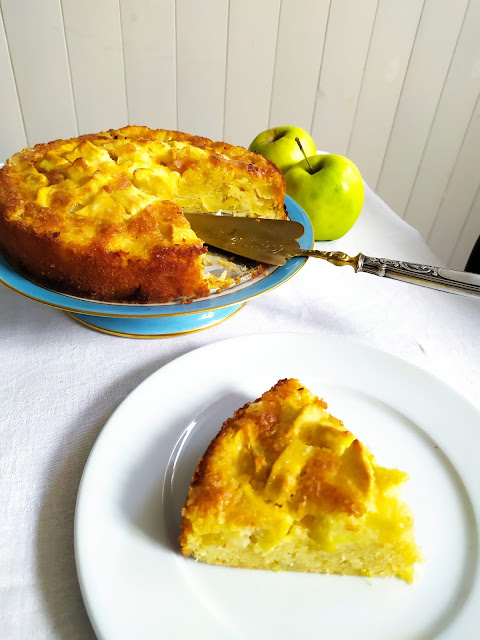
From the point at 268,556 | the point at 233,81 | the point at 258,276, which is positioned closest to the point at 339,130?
the point at 233,81

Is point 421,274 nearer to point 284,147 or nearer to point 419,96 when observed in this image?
point 284,147

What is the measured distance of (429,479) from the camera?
0.79 metres

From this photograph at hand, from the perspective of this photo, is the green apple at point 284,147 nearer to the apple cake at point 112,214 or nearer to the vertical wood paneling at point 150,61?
the apple cake at point 112,214

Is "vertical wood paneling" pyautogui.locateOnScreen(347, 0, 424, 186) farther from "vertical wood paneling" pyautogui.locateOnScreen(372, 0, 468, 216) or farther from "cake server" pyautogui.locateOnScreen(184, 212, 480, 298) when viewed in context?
"cake server" pyautogui.locateOnScreen(184, 212, 480, 298)

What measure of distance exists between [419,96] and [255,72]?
2.83 feet

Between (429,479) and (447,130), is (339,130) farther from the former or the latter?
(429,479)

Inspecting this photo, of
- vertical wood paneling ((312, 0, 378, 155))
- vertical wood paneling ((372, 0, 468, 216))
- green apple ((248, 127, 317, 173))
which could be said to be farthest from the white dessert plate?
vertical wood paneling ((372, 0, 468, 216))

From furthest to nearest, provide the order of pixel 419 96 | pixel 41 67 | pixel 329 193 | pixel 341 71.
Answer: pixel 419 96 → pixel 341 71 → pixel 41 67 → pixel 329 193

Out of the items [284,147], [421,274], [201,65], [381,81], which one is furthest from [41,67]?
[421,274]

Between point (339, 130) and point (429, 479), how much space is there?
7.52ft

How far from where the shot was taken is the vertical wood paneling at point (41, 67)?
2117 mm

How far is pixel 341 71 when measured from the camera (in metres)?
Result: 2.48

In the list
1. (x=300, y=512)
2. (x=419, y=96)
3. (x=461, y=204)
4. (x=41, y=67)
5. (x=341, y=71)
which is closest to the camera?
(x=300, y=512)

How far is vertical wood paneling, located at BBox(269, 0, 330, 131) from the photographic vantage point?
89.6 inches
